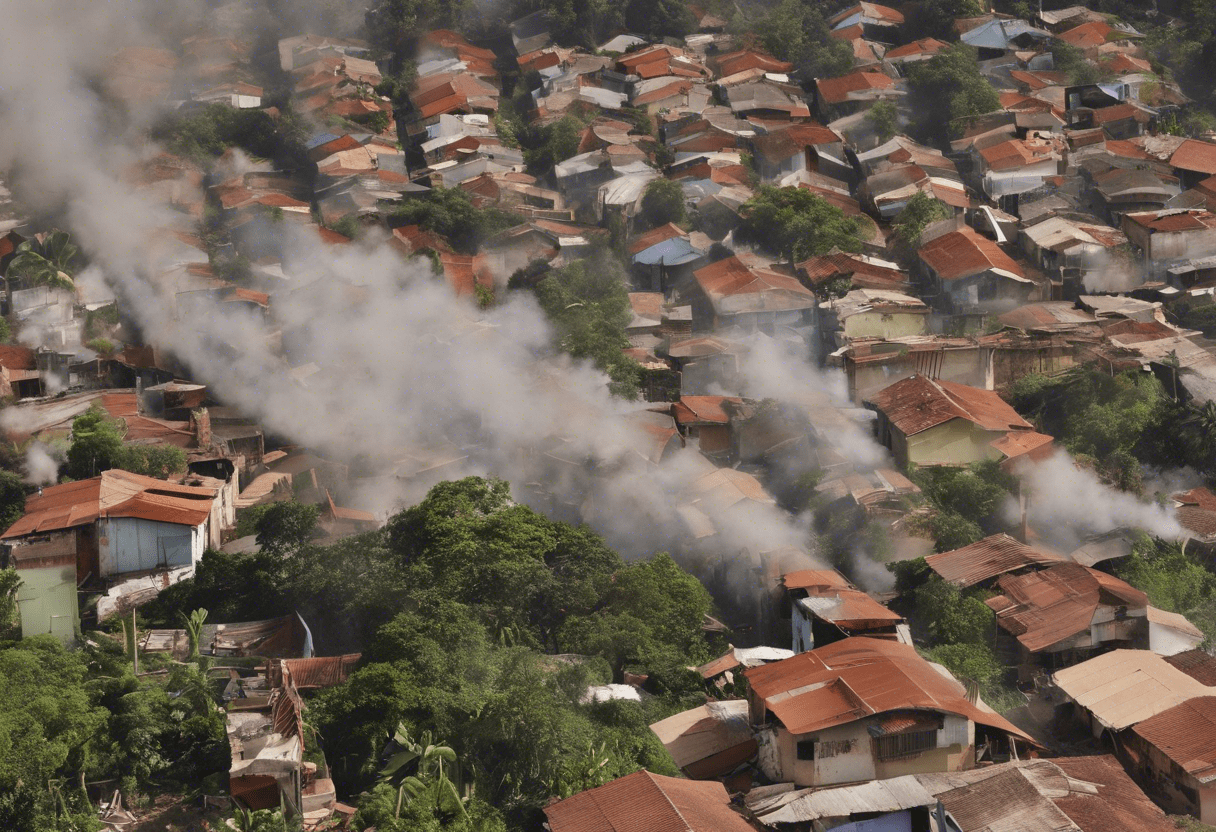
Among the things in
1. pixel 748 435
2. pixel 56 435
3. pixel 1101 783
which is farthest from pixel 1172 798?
pixel 56 435

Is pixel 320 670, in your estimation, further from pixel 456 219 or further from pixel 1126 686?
pixel 456 219

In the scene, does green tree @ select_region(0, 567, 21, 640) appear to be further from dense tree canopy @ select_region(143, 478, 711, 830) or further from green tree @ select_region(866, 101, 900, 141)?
green tree @ select_region(866, 101, 900, 141)

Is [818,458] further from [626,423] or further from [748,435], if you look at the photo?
[626,423]

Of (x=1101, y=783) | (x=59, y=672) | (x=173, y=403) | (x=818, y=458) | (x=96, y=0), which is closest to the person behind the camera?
(x=1101, y=783)

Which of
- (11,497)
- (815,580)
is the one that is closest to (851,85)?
(815,580)

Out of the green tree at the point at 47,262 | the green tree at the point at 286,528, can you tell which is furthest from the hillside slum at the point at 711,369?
the green tree at the point at 286,528

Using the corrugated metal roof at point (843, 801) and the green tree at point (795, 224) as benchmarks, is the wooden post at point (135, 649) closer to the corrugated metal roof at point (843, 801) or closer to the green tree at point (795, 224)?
the corrugated metal roof at point (843, 801)

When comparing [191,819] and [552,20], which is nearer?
[191,819]
